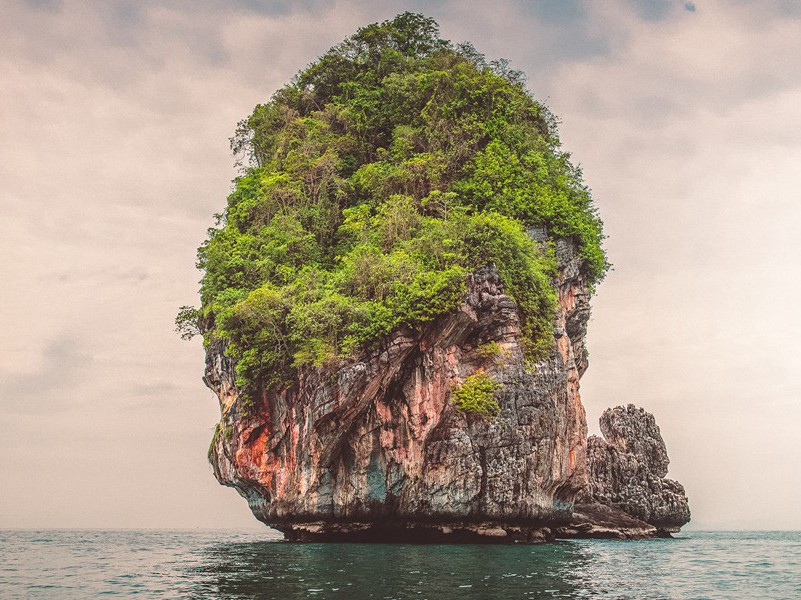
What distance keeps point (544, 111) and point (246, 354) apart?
18955 millimetres

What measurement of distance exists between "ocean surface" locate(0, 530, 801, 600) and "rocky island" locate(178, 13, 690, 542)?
7.51ft

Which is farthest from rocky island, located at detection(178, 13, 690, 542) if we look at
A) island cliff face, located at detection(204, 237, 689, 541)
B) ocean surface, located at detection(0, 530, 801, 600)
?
ocean surface, located at detection(0, 530, 801, 600)

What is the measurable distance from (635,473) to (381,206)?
22713 millimetres

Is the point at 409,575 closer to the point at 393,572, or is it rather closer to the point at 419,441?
the point at 393,572

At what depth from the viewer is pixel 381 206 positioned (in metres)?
30.4

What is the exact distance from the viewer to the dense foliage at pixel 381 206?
86.3 ft

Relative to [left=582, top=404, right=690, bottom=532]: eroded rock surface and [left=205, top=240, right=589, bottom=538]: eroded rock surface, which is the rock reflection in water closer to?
[left=205, top=240, right=589, bottom=538]: eroded rock surface

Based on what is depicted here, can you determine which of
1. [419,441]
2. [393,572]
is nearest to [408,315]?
[419,441]

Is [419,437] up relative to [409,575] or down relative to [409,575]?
up

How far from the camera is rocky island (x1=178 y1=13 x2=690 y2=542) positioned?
1008 inches

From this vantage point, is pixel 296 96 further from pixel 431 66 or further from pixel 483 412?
pixel 483 412

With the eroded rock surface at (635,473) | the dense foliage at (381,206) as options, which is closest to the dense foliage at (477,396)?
the dense foliage at (381,206)

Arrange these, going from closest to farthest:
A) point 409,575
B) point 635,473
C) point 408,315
Result: point 409,575 < point 408,315 < point 635,473

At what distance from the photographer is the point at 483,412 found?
25.7 metres
